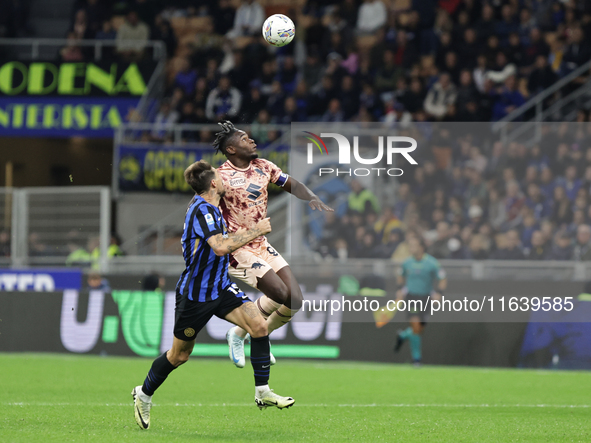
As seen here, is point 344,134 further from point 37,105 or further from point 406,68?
point 37,105

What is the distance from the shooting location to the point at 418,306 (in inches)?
592

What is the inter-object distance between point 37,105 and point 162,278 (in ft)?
23.7

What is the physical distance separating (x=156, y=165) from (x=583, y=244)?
332 inches

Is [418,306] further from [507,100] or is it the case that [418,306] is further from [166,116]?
[166,116]

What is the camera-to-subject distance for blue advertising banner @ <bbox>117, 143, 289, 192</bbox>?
18.3 meters

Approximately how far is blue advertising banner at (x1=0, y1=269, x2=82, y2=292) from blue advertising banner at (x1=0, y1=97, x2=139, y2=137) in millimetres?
4809

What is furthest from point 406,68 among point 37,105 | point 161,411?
point 161,411

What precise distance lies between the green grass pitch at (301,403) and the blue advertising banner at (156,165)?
14.9ft

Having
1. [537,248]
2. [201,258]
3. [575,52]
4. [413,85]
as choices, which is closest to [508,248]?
[537,248]

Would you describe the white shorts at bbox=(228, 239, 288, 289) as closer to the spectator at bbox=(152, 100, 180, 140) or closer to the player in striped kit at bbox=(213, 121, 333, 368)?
the player in striped kit at bbox=(213, 121, 333, 368)

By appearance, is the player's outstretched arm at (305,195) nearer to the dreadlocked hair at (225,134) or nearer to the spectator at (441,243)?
the dreadlocked hair at (225,134)

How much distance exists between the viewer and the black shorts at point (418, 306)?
1498 cm

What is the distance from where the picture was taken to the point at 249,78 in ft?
65.9

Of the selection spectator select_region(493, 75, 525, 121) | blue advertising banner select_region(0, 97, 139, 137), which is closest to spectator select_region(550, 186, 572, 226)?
spectator select_region(493, 75, 525, 121)
